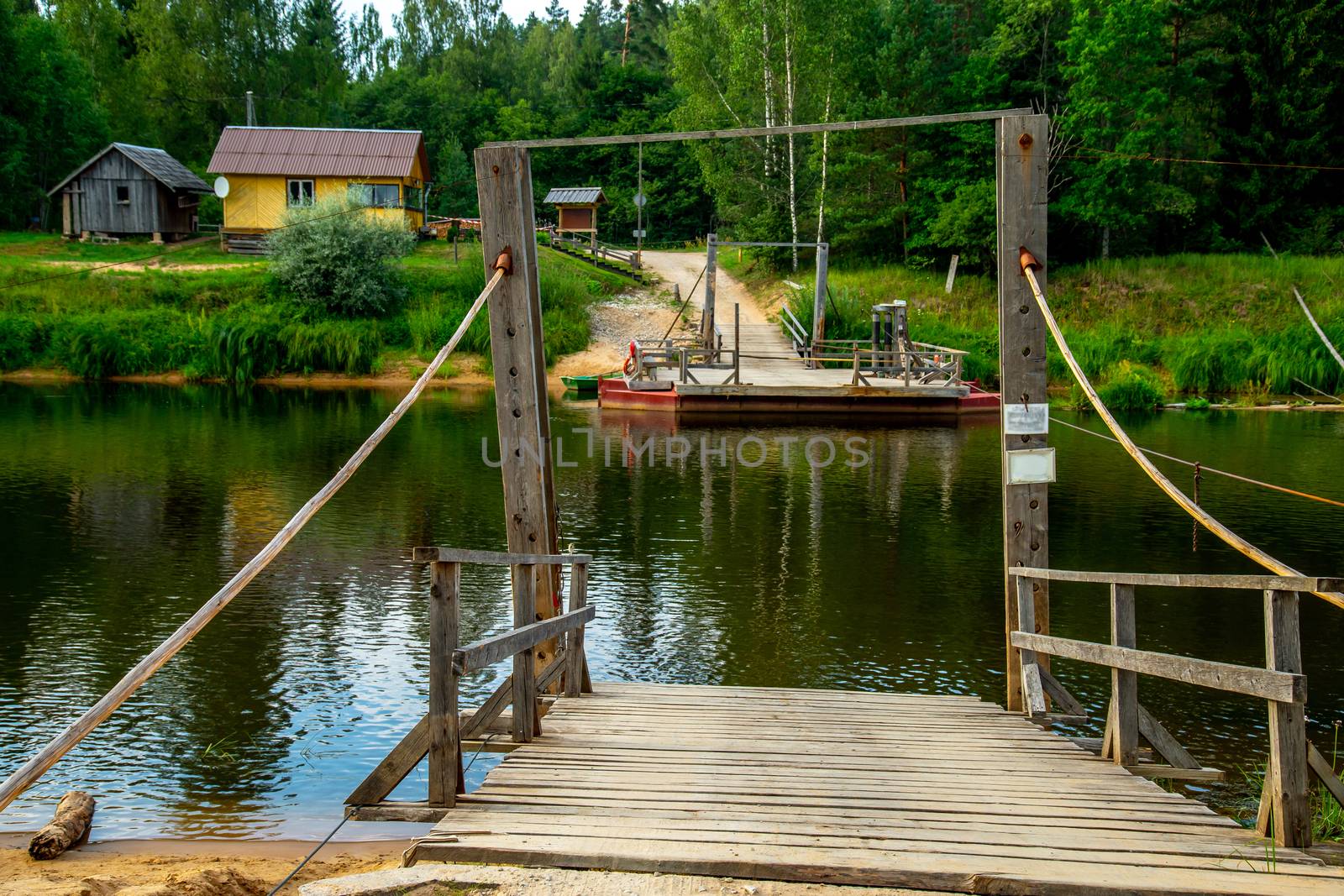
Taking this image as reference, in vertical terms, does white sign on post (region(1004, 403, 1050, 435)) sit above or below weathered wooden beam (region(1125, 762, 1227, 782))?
above

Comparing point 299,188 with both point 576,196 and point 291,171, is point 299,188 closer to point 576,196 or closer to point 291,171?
point 291,171

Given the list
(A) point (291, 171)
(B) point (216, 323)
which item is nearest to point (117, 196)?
(A) point (291, 171)

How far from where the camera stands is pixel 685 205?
56031mm

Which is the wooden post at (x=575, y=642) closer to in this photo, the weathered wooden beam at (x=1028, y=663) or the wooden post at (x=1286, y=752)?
the weathered wooden beam at (x=1028, y=663)

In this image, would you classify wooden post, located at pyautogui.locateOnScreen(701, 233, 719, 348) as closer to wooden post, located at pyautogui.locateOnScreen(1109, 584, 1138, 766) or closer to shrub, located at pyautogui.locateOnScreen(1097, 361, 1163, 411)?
shrub, located at pyautogui.locateOnScreen(1097, 361, 1163, 411)

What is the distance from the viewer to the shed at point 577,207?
49.2 metres

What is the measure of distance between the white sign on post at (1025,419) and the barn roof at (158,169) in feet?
134

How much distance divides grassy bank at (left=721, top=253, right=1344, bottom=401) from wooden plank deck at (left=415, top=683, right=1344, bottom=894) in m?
25.0

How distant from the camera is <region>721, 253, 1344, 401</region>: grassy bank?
3138 cm

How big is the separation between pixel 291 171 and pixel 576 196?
11864 millimetres

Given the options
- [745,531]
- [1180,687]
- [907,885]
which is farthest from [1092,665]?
[907,885]

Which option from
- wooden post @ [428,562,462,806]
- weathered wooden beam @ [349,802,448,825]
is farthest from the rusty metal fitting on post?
weathered wooden beam @ [349,802,448,825]

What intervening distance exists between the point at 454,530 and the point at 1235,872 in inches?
466

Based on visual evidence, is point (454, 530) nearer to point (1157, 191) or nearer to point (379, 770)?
point (379, 770)
